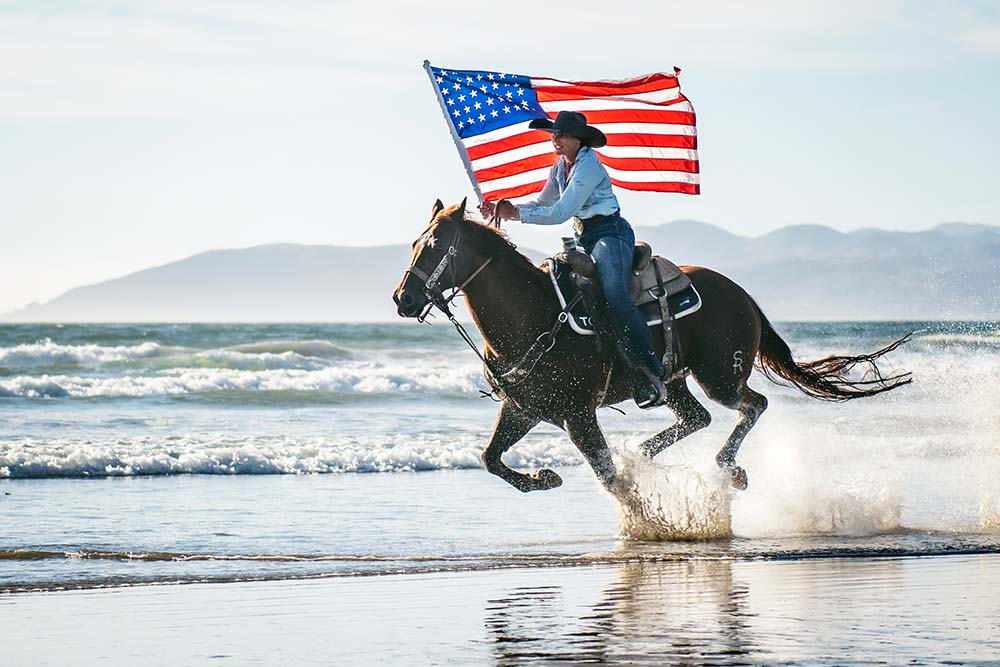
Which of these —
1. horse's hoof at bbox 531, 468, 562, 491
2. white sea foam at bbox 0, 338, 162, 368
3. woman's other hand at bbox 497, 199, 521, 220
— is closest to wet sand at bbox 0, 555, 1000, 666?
horse's hoof at bbox 531, 468, 562, 491

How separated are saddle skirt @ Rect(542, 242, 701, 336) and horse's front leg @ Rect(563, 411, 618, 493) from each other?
657 mm

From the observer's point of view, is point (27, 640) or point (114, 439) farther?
point (114, 439)

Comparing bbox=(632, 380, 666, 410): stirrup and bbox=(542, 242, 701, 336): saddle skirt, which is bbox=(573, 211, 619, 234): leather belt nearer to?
bbox=(542, 242, 701, 336): saddle skirt

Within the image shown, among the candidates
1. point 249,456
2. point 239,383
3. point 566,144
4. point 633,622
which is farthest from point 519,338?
point 239,383

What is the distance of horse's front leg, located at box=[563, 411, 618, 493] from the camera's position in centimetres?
1177

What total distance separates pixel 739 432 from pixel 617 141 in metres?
2.67

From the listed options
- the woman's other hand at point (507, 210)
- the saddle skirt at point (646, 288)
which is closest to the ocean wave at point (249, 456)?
the saddle skirt at point (646, 288)

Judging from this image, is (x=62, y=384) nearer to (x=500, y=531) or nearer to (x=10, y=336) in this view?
(x=500, y=531)

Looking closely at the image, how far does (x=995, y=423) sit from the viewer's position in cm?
1505

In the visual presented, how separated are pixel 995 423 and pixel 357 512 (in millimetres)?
6164

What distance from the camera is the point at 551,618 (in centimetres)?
858

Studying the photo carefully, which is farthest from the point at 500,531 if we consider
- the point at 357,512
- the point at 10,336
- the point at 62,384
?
the point at 10,336

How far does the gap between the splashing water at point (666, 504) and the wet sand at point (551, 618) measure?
1527 millimetres

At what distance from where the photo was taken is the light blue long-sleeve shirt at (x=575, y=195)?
11.4 meters
